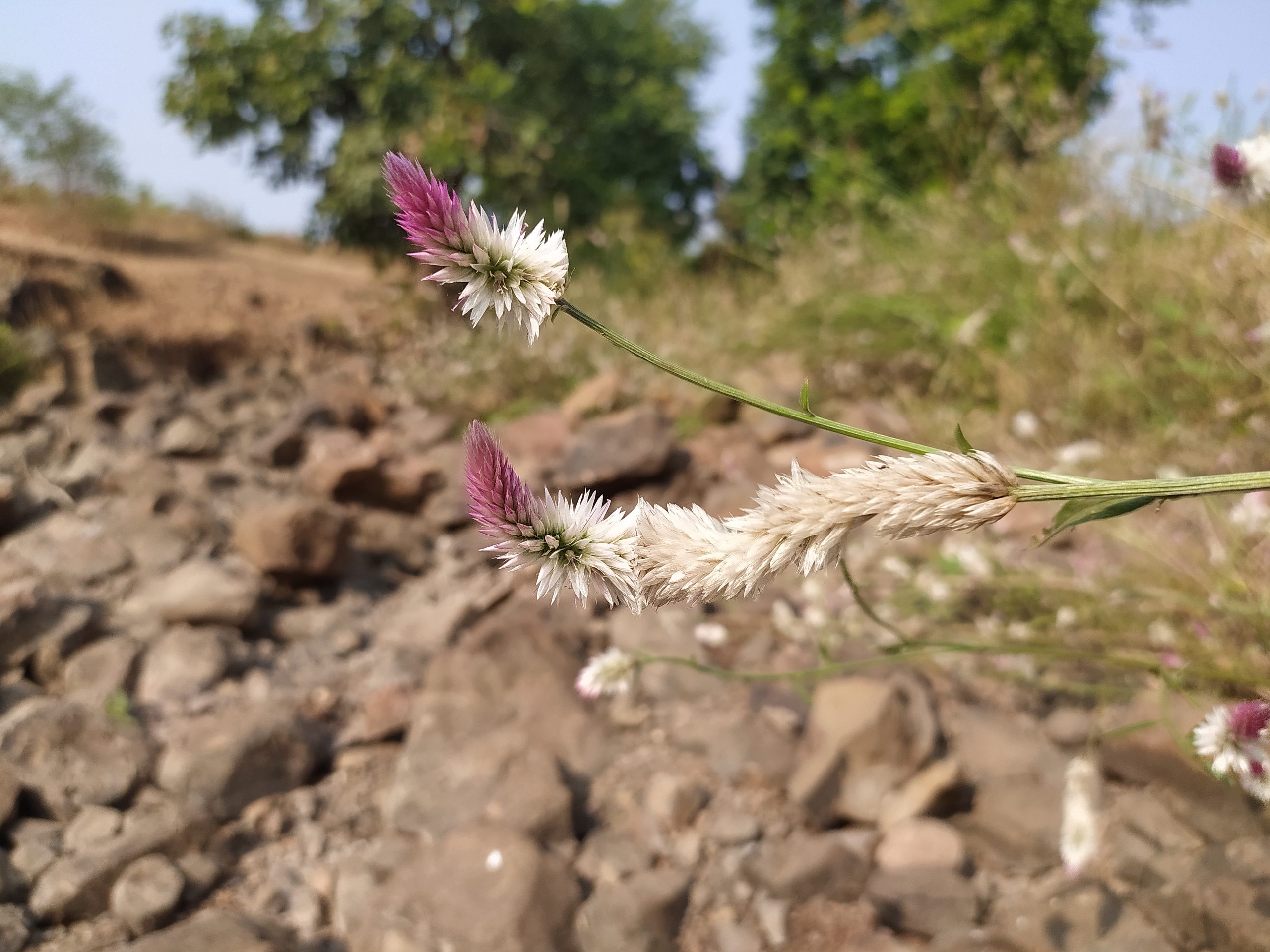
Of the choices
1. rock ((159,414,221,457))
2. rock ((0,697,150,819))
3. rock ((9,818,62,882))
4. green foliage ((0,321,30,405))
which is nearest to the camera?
rock ((9,818,62,882))

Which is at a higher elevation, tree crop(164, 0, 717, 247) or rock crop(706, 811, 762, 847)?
tree crop(164, 0, 717, 247)

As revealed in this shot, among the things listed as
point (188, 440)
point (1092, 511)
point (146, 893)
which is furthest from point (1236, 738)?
point (188, 440)

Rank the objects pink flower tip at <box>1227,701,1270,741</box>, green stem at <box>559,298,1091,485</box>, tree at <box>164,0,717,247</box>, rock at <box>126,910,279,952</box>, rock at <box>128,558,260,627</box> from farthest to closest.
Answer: tree at <box>164,0,717,247</box> → rock at <box>128,558,260,627</box> → rock at <box>126,910,279,952</box> → pink flower tip at <box>1227,701,1270,741</box> → green stem at <box>559,298,1091,485</box>

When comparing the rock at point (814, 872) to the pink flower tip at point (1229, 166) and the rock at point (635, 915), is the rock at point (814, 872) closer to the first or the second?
the rock at point (635, 915)

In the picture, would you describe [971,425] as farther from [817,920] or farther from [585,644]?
[817,920]

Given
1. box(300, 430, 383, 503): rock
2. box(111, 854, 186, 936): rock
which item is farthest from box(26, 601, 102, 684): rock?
box(300, 430, 383, 503): rock

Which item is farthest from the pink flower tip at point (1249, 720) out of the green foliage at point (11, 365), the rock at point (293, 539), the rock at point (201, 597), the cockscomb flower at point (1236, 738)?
the green foliage at point (11, 365)

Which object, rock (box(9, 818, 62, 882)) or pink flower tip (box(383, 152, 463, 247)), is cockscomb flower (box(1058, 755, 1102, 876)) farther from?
rock (box(9, 818, 62, 882))

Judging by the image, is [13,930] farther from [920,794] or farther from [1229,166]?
[1229,166]
